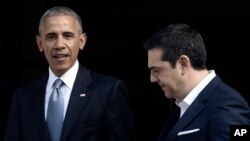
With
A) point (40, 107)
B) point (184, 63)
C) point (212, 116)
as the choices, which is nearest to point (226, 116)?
point (212, 116)

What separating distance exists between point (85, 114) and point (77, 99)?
0.10m

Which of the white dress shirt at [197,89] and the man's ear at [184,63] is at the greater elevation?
the man's ear at [184,63]

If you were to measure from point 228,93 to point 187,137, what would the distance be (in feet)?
0.94

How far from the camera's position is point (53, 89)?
3.97m

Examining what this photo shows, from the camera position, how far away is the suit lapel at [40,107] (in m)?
3.86

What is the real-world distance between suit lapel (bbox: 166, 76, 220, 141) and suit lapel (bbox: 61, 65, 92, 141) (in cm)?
71

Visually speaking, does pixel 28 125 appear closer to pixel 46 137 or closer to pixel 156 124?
pixel 46 137

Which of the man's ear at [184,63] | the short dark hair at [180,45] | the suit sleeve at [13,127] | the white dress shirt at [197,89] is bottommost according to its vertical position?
the suit sleeve at [13,127]

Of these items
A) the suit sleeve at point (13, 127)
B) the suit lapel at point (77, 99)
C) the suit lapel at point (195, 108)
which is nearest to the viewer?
the suit lapel at point (195, 108)

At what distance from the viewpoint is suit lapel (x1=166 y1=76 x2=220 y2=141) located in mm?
3262

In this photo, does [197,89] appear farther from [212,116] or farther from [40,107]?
[40,107]

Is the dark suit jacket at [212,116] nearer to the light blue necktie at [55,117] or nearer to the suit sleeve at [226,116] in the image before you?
the suit sleeve at [226,116]

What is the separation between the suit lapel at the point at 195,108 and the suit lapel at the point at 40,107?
0.86 metres

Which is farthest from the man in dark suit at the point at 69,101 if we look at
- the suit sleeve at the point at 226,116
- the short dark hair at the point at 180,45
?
the suit sleeve at the point at 226,116
